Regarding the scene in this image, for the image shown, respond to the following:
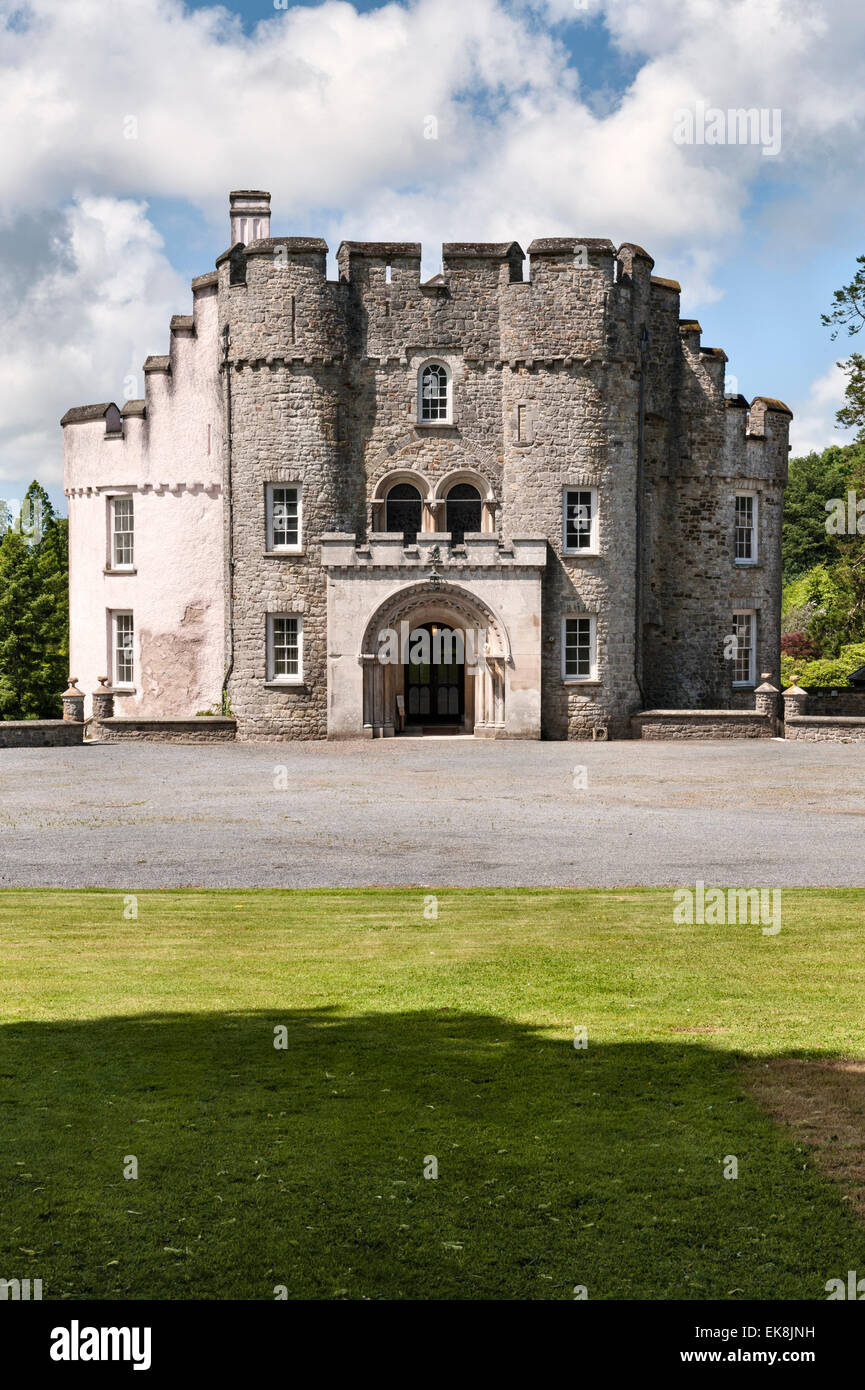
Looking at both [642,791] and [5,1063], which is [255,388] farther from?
[5,1063]

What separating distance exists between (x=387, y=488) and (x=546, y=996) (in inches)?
1142

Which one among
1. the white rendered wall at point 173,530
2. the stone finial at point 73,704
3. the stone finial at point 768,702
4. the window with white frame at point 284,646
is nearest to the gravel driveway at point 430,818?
the stone finial at point 73,704

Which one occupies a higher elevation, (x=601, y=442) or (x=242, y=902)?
(x=601, y=442)

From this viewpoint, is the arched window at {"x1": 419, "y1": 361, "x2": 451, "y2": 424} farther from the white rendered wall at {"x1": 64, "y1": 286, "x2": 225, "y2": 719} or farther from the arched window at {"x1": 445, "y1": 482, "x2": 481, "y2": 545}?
the white rendered wall at {"x1": 64, "y1": 286, "x2": 225, "y2": 719}

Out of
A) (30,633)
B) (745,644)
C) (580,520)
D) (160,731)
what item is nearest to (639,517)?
(580,520)

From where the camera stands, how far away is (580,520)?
1409 inches

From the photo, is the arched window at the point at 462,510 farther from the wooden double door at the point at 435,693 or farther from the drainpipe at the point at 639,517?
the drainpipe at the point at 639,517

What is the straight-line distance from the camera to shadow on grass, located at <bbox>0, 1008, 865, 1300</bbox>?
4.76 metres

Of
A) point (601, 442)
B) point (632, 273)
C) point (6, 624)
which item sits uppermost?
point (632, 273)

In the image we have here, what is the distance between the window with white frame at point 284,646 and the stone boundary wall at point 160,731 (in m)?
1.93

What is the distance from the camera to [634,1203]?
17.3 feet

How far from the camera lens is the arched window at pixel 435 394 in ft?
119

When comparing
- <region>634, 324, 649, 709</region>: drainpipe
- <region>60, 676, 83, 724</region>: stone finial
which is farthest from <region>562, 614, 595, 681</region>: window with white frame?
<region>60, 676, 83, 724</region>: stone finial
